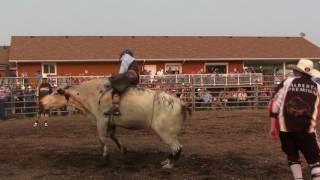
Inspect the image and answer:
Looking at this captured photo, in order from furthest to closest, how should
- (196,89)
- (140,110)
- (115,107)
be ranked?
(196,89) → (115,107) → (140,110)

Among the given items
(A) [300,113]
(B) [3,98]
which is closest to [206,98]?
(B) [3,98]

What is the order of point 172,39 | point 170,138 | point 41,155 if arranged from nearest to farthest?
1. point 170,138
2. point 41,155
3. point 172,39

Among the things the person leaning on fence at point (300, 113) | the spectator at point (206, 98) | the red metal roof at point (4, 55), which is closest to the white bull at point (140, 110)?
the person leaning on fence at point (300, 113)

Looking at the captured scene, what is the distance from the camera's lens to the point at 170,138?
9.10 metres

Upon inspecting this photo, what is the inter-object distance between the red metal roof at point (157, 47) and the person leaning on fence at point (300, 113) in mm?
28060

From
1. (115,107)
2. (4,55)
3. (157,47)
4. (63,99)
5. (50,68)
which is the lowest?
→ (115,107)

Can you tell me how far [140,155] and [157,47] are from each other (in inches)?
1077

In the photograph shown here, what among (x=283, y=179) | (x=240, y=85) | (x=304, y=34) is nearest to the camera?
(x=283, y=179)

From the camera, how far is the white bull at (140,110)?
9.12 metres

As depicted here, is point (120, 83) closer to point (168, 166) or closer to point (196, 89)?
point (168, 166)

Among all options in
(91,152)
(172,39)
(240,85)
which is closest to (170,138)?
(91,152)

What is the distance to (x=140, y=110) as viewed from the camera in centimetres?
920

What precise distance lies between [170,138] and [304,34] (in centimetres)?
3832

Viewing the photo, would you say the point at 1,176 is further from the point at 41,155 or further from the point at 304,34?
the point at 304,34
